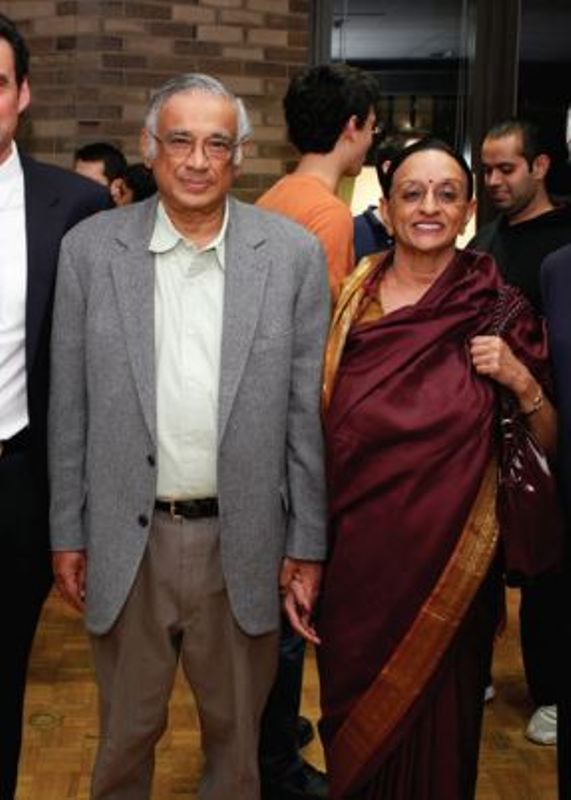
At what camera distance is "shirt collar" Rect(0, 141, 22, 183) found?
2.04m

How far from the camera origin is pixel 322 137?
8.56ft

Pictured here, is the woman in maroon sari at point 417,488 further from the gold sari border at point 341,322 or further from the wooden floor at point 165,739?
the wooden floor at point 165,739

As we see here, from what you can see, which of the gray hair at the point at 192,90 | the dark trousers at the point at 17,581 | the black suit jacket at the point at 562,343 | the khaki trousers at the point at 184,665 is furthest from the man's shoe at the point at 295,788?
the gray hair at the point at 192,90

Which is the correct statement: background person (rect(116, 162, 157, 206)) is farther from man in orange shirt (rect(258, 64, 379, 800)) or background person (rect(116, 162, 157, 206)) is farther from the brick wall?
man in orange shirt (rect(258, 64, 379, 800))

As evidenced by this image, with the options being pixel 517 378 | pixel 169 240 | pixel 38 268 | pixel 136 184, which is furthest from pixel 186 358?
pixel 136 184

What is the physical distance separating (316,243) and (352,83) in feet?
2.49

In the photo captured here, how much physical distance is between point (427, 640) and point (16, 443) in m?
0.82

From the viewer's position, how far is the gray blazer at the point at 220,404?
1.92m

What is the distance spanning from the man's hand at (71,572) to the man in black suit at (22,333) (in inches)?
3.1

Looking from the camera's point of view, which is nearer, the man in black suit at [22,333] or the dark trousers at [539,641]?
the man in black suit at [22,333]

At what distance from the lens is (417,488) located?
6.48ft

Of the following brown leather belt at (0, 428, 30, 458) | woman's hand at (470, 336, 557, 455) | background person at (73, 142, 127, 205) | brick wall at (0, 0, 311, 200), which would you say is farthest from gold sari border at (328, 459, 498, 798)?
brick wall at (0, 0, 311, 200)

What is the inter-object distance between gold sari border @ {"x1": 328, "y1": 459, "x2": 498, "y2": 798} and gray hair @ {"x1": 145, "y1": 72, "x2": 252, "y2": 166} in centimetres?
73

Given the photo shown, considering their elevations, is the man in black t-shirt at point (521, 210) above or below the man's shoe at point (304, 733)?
above
